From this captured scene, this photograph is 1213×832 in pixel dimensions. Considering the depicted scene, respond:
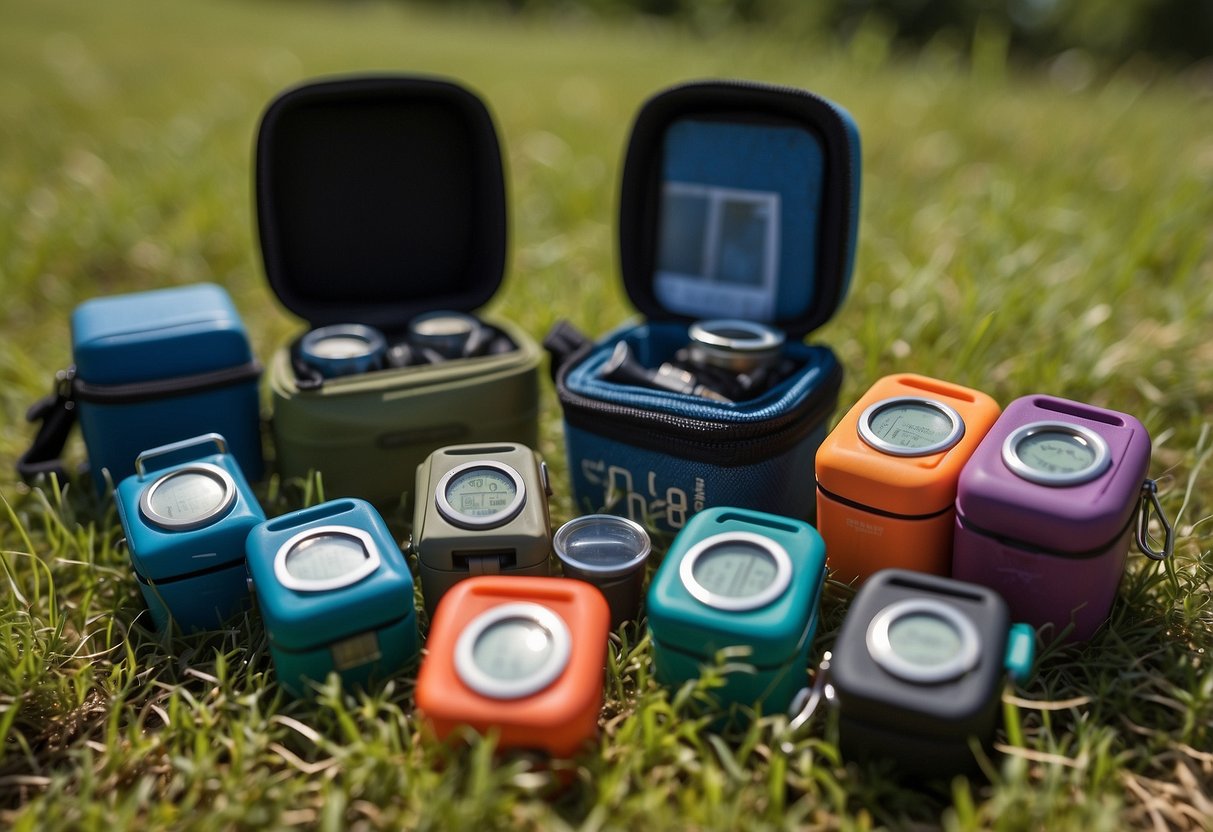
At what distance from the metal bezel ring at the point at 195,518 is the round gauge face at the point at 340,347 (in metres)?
0.52

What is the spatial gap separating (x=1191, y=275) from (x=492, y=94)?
5.33 meters

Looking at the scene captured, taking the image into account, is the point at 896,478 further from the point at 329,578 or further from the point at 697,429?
the point at 329,578

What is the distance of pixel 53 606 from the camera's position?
241 centimetres

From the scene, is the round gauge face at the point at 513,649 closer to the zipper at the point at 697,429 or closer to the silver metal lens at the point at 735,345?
the zipper at the point at 697,429

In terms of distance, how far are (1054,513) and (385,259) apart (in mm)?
2283

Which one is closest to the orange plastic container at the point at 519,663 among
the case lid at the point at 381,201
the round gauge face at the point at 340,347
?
the round gauge face at the point at 340,347

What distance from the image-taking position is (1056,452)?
2223mm

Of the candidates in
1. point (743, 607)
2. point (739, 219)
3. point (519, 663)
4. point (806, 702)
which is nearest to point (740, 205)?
point (739, 219)

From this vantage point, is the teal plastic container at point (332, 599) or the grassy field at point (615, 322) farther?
the teal plastic container at point (332, 599)

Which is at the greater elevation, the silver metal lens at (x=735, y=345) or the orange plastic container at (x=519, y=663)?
the silver metal lens at (x=735, y=345)

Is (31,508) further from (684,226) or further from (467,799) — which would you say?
(684,226)

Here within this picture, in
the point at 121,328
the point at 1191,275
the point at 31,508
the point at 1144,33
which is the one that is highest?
the point at 121,328

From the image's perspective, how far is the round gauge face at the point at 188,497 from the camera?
235cm

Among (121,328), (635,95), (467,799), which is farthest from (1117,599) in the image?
(635,95)
